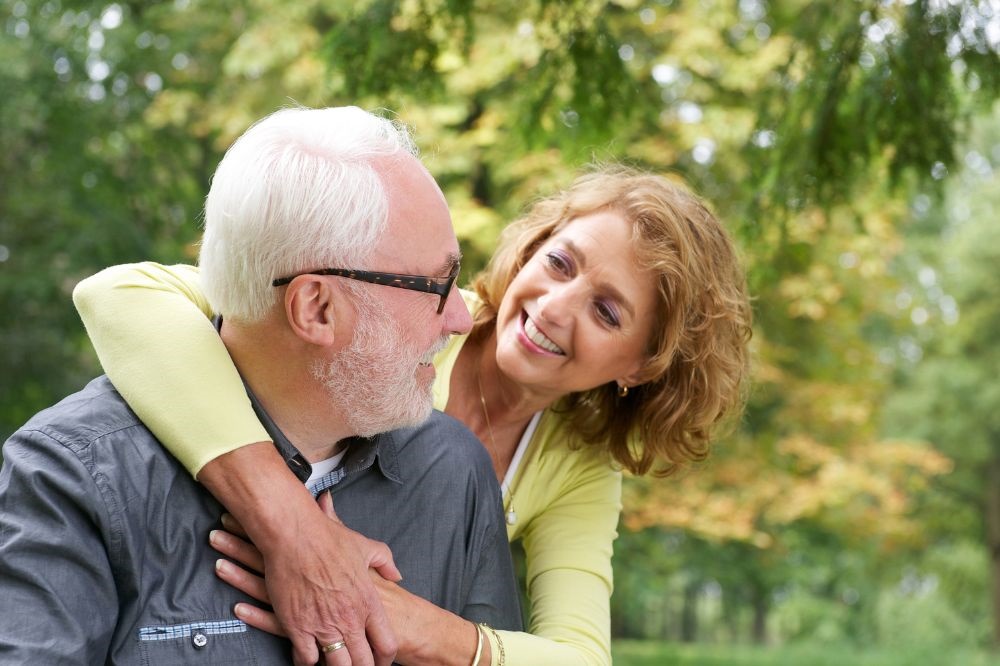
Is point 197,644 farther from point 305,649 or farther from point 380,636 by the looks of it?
point 380,636

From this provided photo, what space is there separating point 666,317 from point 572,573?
67cm

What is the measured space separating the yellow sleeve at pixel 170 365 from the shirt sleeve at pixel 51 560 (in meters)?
0.16

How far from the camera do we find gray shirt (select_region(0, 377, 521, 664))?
171cm

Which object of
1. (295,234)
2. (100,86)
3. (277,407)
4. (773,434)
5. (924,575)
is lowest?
(924,575)

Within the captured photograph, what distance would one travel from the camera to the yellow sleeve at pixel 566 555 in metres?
2.38

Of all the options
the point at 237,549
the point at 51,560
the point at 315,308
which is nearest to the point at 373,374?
the point at 315,308

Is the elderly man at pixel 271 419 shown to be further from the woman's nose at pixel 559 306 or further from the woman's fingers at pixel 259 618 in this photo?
the woman's nose at pixel 559 306

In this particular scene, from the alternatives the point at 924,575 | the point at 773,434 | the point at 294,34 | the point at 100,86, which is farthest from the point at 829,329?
the point at 924,575

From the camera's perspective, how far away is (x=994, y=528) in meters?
17.5

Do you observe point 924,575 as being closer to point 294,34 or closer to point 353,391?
point 294,34

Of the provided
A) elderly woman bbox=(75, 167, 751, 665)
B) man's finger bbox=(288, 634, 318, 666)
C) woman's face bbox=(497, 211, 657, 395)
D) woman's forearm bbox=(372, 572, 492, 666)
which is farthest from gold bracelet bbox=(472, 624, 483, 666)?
woman's face bbox=(497, 211, 657, 395)

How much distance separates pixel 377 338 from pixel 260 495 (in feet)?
1.05

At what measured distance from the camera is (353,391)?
1.96 metres

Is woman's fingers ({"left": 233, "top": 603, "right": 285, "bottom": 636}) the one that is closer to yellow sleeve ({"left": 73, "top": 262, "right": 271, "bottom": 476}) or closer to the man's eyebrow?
yellow sleeve ({"left": 73, "top": 262, "right": 271, "bottom": 476})
